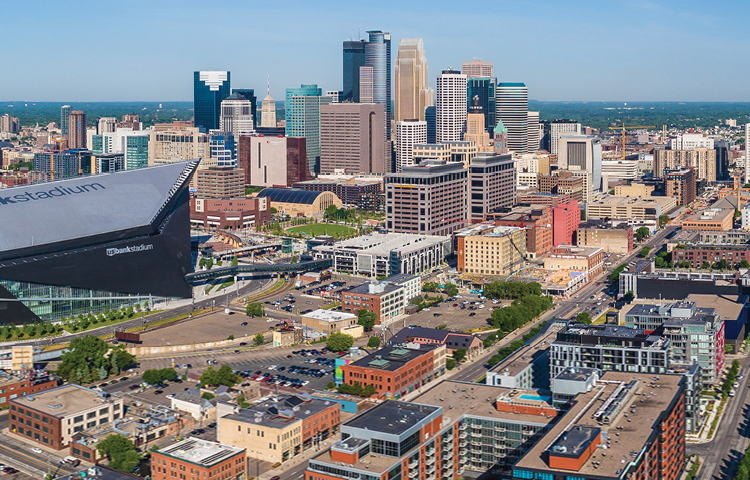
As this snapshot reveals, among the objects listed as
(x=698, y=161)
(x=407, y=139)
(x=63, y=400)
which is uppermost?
(x=407, y=139)

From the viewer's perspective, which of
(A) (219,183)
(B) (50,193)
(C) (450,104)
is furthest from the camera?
(C) (450,104)

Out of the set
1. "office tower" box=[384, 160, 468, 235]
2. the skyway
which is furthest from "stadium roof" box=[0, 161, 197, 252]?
"office tower" box=[384, 160, 468, 235]

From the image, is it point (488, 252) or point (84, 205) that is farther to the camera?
point (488, 252)

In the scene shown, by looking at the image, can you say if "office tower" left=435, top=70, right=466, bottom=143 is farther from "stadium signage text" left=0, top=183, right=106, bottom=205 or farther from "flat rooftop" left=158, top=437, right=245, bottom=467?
"flat rooftop" left=158, top=437, right=245, bottom=467

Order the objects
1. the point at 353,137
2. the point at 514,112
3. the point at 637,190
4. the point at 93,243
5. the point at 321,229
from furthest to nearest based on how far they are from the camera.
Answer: the point at 514,112
the point at 353,137
the point at 637,190
the point at 321,229
the point at 93,243

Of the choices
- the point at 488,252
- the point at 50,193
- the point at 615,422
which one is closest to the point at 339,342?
the point at 50,193

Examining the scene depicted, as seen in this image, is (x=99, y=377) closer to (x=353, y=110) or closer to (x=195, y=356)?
(x=195, y=356)

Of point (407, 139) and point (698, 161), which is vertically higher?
point (407, 139)

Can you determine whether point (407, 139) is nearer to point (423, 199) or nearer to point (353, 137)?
point (353, 137)
